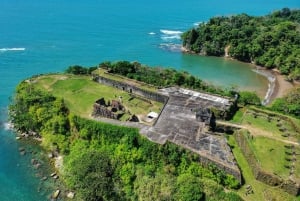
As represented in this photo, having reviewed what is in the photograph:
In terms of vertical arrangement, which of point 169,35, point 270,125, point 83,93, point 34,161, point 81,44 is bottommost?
point 34,161

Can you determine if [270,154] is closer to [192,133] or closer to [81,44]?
[192,133]

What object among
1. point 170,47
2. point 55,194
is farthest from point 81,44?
point 55,194

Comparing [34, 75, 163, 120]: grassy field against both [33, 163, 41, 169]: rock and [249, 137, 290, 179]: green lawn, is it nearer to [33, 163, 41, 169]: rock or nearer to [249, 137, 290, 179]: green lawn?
[33, 163, 41, 169]: rock

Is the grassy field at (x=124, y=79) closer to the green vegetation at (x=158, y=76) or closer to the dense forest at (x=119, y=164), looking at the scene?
the green vegetation at (x=158, y=76)

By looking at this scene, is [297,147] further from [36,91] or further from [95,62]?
[95,62]

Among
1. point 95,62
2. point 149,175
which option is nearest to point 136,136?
point 149,175

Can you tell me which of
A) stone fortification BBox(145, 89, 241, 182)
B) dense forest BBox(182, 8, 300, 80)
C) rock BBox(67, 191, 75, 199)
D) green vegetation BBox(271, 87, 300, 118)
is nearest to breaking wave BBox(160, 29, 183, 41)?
dense forest BBox(182, 8, 300, 80)

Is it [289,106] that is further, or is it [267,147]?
[289,106]
